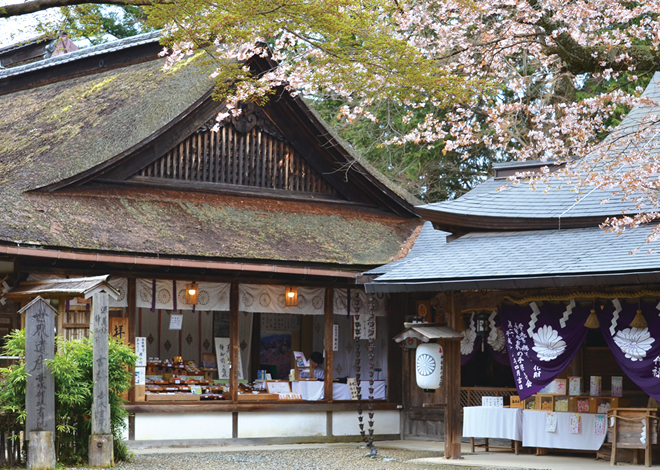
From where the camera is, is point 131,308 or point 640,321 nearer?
point 640,321

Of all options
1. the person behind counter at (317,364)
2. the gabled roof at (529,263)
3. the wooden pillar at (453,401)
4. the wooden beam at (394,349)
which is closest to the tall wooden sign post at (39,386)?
the gabled roof at (529,263)

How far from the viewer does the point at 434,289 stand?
12094 mm

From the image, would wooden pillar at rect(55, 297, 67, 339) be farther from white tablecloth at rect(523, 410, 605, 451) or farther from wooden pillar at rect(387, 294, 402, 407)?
white tablecloth at rect(523, 410, 605, 451)

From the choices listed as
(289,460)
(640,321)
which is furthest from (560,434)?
(289,460)

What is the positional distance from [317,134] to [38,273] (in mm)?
5674

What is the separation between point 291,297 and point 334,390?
1.86 metres

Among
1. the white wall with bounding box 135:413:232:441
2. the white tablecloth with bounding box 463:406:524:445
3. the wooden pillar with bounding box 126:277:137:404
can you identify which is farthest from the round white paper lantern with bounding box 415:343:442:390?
the wooden pillar with bounding box 126:277:137:404

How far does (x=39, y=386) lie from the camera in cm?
951

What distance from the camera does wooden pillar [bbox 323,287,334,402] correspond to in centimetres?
1491

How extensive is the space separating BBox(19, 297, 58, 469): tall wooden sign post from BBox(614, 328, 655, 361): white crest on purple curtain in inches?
266

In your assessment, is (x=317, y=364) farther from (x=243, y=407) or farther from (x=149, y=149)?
(x=149, y=149)

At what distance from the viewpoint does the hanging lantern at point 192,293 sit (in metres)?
13.6

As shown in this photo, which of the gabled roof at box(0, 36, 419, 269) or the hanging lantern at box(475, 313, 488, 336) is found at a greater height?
the gabled roof at box(0, 36, 419, 269)

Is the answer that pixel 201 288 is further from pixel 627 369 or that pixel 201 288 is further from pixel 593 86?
pixel 593 86
